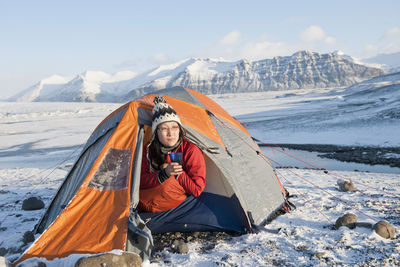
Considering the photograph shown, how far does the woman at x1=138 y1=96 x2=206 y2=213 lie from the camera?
405 centimetres

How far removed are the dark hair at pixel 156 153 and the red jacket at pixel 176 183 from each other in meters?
0.14

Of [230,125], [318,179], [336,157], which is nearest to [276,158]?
[336,157]

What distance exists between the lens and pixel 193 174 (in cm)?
414

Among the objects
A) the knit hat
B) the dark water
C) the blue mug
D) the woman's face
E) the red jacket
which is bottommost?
the dark water

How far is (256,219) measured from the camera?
4.58m

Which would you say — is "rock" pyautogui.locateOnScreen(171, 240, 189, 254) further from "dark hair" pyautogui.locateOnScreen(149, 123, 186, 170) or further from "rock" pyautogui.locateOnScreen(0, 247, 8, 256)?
"rock" pyautogui.locateOnScreen(0, 247, 8, 256)

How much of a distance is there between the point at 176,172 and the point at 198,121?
1.44 metres

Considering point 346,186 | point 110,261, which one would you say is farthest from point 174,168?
point 346,186

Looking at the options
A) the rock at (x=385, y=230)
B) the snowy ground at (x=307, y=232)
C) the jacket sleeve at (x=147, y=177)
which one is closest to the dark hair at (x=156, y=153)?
the jacket sleeve at (x=147, y=177)

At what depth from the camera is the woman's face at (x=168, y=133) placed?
160 inches

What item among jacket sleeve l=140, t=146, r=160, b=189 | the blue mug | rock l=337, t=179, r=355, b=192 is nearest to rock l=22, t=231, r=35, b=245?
jacket sleeve l=140, t=146, r=160, b=189

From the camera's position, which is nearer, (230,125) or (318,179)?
(230,125)

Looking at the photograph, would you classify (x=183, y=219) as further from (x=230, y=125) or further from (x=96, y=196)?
(x=230, y=125)

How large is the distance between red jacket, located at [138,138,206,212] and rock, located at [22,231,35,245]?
1.70m
